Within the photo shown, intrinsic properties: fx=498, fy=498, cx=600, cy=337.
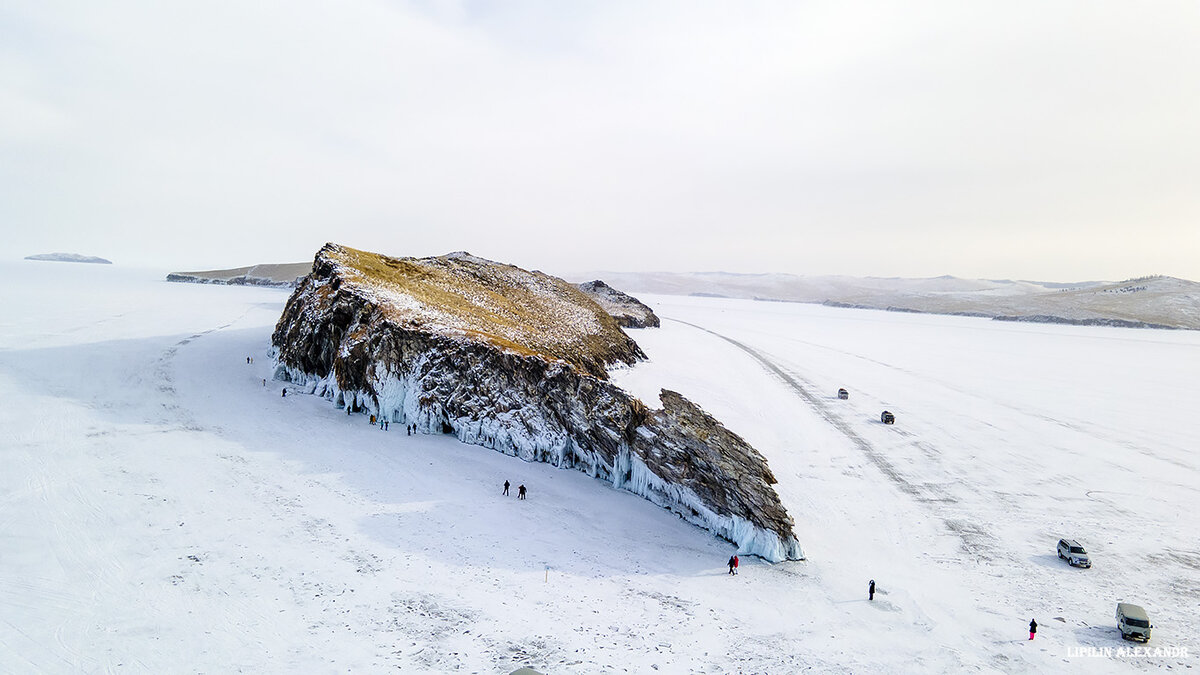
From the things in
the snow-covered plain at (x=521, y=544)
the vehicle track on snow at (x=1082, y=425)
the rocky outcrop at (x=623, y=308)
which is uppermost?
the rocky outcrop at (x=623, y=308)

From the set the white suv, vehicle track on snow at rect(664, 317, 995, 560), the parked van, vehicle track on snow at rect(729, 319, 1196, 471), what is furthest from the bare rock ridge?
vehicle track on snow at rect(729, 319, 1196, 471)

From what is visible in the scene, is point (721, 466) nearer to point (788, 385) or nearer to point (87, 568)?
point (87, 568)

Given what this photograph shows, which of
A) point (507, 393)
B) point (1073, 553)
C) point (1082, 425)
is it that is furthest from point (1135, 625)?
point (1082, 425)

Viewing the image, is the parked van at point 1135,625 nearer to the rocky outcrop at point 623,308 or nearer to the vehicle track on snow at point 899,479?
Answer: the vehicle track on snow at point 899,479

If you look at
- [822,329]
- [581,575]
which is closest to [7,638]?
[581,575]

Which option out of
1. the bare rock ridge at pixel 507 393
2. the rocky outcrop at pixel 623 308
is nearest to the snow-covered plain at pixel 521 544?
the bare rock ridge at pixel 507 393

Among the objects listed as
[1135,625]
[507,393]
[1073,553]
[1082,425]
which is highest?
[507,393]

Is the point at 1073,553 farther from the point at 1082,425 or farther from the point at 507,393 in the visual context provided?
the point at 507,393
